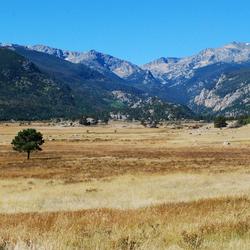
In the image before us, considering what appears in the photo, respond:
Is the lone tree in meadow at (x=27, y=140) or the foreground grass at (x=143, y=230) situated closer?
the foreground grass at (x=143, y=230)

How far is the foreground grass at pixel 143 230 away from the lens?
10883mm

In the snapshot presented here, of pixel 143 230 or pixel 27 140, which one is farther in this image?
pixel 27 140

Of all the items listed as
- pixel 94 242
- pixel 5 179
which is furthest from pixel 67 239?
pixel 5 179

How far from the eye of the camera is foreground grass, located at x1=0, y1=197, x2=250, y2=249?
35.7 feet

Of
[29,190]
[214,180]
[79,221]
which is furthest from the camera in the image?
[214,180]

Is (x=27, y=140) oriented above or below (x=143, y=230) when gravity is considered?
below

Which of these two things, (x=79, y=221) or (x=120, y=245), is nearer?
(x=120, y=245)

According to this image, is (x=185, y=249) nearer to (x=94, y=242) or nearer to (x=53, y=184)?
(x=94, y=242)

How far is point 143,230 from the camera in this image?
1337 centimetres

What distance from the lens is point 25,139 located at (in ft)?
275

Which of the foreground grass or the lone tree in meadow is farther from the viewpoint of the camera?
the lone tree in meadow

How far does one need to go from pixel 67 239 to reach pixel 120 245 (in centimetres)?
140

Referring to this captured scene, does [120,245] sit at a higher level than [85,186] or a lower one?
higher

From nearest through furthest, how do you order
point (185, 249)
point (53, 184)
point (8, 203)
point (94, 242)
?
point (185, 249) < point (94, 242) < point (8, 203) < point (53, 184)
